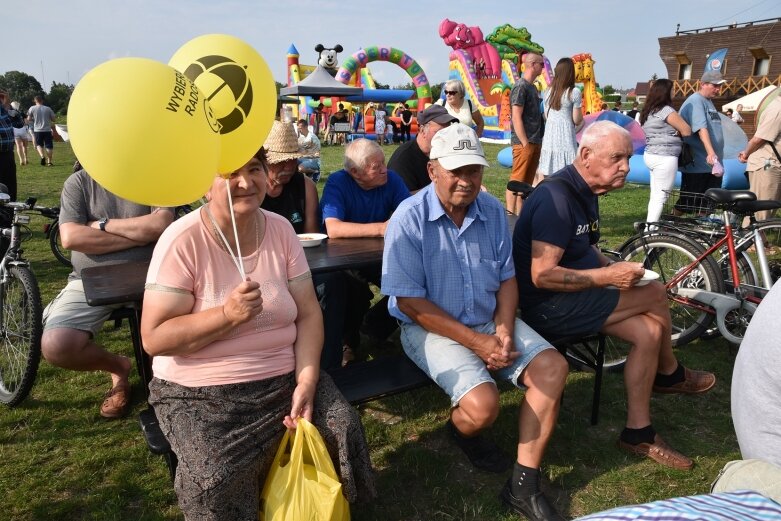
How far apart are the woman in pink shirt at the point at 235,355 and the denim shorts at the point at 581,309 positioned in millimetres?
1241

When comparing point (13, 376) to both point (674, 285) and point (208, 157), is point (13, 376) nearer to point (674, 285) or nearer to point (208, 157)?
point (208, 157)

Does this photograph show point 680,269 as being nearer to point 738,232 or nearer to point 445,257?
point 738,232

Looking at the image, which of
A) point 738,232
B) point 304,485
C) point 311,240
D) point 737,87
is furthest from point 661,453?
point 737,87

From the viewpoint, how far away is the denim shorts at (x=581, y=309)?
9.04 feet

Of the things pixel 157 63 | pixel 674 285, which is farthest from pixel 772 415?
pixel 674 285

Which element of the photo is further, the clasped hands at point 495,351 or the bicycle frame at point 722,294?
the bicycle frame at point 722,294

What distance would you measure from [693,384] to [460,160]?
201cm

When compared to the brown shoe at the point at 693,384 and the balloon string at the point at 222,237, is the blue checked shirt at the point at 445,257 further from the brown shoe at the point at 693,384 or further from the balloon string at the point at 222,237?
the brown shoe at the point at 693,384

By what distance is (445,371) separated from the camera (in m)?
2.36

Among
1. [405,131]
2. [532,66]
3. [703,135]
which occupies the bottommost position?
[703,135]

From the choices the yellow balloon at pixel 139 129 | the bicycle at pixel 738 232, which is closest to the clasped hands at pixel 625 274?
the bicycle at pixel 738 232

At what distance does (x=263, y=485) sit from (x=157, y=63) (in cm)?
141

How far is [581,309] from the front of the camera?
2.76m

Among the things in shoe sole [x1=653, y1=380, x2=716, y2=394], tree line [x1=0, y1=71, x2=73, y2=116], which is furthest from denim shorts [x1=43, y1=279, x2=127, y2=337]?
tree line [x1=0, y1=71, x2=73, y2=116]
